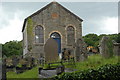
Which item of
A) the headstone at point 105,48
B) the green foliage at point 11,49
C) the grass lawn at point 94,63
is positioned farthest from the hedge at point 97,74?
the green foliage at point 11,49

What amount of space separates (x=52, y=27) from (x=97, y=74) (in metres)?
20.8

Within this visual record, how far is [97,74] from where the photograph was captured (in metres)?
8.62

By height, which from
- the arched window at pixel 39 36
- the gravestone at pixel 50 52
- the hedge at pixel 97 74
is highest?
the arched window at pixel 39 36

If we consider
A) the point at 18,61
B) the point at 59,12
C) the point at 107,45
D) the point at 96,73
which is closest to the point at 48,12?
the point at 59,12

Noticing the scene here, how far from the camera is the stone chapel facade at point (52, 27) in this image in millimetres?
28547

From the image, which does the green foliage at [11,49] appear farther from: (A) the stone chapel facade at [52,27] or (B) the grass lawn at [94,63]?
(B) the grass lawn at [94,63]

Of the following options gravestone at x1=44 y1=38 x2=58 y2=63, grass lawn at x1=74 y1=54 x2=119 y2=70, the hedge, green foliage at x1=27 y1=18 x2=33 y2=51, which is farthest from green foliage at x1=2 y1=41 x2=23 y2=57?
the hedge

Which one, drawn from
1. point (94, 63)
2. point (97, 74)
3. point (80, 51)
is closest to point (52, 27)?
point (80, 51)

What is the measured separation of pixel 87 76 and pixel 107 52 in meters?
7.55

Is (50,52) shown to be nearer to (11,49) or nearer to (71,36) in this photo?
(71,36)

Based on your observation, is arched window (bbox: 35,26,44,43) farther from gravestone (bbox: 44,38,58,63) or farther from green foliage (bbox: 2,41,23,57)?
green foliage (bbox: 2,41,23,57)

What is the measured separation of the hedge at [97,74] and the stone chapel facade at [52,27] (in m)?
19.2

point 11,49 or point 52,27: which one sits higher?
point 52,27

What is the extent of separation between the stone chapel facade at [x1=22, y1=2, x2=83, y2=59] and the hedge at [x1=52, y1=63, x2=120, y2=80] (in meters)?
19.2
